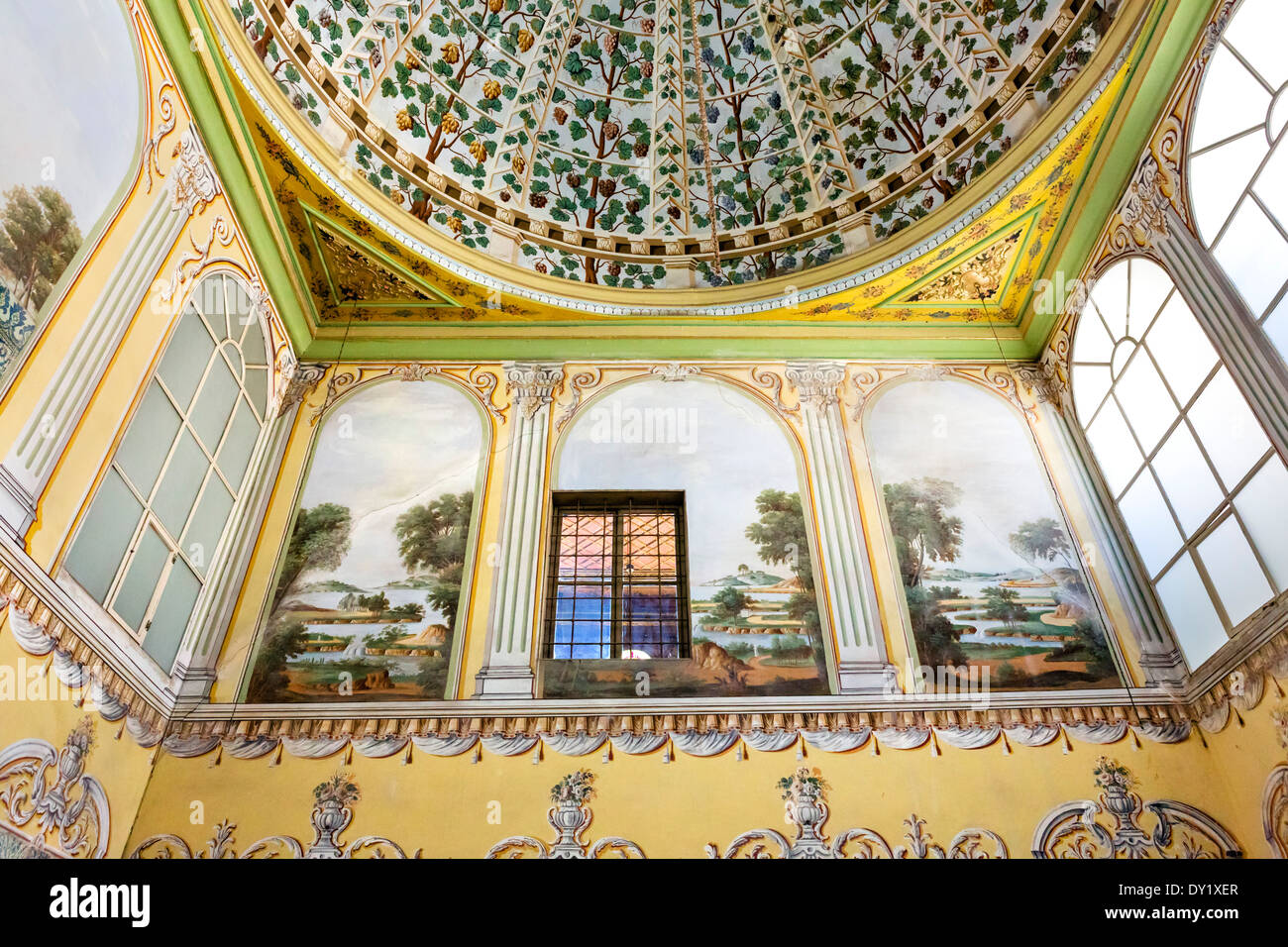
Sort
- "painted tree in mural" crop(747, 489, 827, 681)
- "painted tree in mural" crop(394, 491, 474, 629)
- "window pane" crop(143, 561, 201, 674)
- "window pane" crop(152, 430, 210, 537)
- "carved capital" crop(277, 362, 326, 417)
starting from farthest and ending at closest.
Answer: "carved capital" crop(277, 362, 326, 417), "painted tree in mural" crop(394, 491, 474, 629), "painted tree in mural" crop(747, 489, 827, 681), "window pane" crop(152, 430, 210, 537), "window pane" crop(143, 561, 201, 674)

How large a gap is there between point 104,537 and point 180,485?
3.51ft

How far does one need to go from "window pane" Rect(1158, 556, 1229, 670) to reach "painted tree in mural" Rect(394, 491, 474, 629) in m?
5.84

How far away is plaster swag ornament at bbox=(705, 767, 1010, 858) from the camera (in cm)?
635

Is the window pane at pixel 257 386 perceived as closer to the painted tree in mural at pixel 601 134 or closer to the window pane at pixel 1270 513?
the painted tree in mural at pixel 601 134

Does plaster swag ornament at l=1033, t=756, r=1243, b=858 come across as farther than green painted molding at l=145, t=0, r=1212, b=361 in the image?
No

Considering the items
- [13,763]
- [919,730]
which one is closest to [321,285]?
[13,763]

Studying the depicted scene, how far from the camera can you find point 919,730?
22.9 ft

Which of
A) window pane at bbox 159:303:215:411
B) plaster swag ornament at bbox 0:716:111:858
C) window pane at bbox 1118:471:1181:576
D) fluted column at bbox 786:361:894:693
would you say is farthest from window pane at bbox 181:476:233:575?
window pane at bbox 1118:471:1181:576

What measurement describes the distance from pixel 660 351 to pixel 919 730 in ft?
15.7

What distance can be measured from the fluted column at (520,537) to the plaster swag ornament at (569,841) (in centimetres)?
95

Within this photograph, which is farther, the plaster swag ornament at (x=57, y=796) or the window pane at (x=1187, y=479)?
the window pane at (x=1187, y=479)

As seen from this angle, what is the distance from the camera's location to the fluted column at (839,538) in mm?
7449

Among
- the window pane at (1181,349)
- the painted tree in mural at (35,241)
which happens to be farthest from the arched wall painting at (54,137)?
the window pane at (1181,349)

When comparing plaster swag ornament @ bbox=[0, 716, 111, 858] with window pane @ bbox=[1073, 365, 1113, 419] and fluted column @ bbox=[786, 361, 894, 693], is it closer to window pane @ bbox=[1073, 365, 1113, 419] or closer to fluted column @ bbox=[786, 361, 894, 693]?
fluted column @ bbox=[786, 361, 894, 693]
